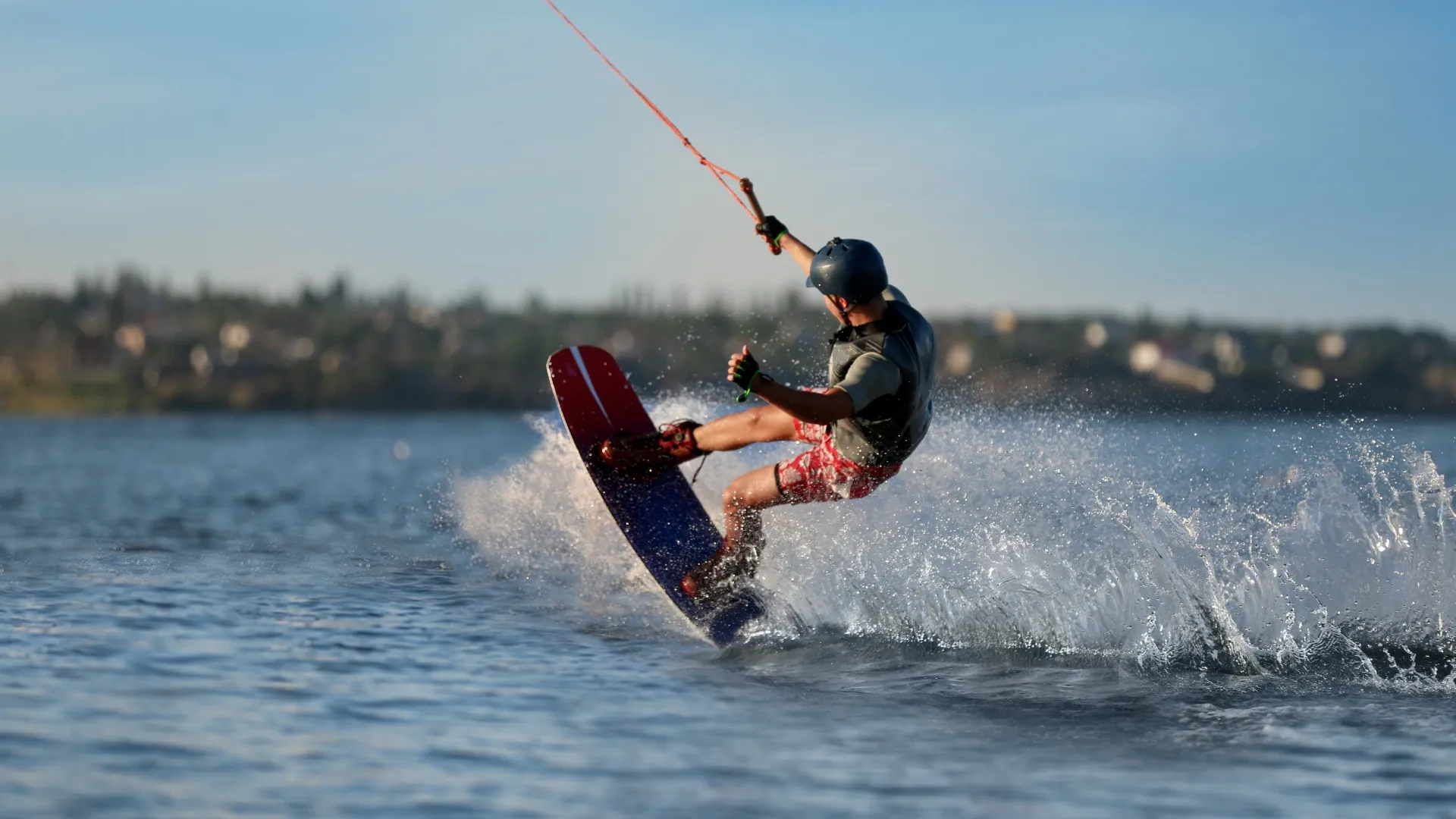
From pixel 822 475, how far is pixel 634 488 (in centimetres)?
163

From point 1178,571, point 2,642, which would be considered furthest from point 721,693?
point 2,642

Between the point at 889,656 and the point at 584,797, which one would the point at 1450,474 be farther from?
the point at 584,797

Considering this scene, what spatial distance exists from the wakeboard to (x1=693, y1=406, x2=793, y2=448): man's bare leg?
74 centimetres

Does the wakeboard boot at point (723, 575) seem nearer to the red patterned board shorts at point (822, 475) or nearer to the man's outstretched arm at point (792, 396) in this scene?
the red patterned board shorts at point (822, 475)

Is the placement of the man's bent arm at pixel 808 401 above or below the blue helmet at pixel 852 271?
below

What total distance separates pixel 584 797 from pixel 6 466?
Answer: 41.9 m

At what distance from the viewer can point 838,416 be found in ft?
23.5

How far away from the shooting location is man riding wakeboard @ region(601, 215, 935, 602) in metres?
7.44

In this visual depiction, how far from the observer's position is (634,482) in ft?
30.6

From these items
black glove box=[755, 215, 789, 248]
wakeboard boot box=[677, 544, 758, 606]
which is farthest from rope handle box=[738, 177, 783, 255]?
wakeboard boot box=[677, 544, 758, 606]

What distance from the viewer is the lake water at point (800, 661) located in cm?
525

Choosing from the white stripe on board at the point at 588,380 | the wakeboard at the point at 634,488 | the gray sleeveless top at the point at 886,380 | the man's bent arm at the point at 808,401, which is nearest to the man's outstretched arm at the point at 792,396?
the man's bent arm at the point at 808,401

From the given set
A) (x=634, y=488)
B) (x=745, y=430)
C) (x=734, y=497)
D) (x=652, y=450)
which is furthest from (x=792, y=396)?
(x=634, y=488)

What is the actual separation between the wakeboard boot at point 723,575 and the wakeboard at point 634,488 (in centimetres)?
5
